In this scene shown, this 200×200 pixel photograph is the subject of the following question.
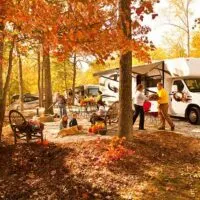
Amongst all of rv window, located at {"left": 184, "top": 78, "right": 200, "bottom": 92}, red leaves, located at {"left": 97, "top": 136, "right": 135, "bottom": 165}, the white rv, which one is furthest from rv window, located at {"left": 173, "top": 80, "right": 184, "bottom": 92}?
red leaves, located at {"left": 97, "top": 136, "right": 135, "bottom": 165}

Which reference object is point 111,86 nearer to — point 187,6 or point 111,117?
point 111,117

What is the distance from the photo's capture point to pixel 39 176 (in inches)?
391

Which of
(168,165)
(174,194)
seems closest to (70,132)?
(168,165)

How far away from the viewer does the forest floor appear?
28.9 feet

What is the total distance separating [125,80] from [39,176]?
359 centimetres

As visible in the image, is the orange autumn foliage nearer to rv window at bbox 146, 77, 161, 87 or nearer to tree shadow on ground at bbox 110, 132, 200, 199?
tree shadow on ground at bbox 110, 132, 200, 199

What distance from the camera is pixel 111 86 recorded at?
24.9 metres

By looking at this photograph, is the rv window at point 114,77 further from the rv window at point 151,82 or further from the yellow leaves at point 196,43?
the yellow leaves at point 196,43

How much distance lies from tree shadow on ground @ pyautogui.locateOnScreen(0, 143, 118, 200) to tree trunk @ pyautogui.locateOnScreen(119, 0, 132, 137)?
1756mm

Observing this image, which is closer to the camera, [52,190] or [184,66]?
[52,190]

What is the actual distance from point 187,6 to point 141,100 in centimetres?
2473

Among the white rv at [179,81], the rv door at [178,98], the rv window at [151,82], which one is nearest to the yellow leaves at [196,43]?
the rv window at [151,82]

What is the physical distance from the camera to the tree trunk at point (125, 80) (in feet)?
35.9

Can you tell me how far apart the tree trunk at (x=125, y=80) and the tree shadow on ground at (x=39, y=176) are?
5.76 feet
